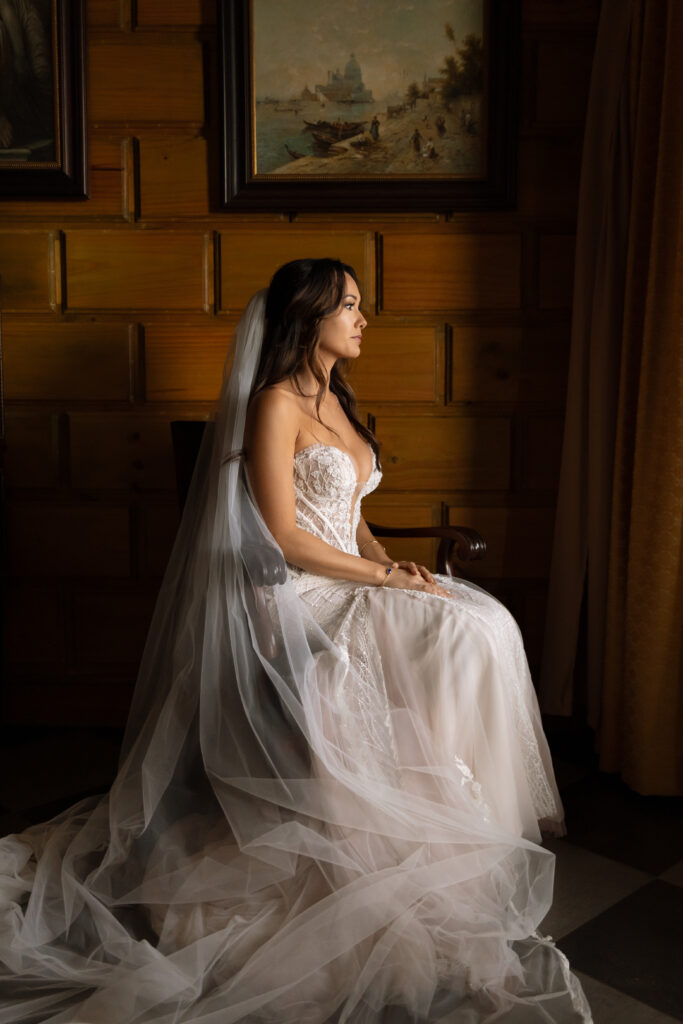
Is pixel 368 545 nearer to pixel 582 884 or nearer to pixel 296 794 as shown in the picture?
pixel 296 794

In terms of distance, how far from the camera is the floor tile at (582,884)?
6.45 feet

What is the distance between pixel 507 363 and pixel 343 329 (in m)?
0.94

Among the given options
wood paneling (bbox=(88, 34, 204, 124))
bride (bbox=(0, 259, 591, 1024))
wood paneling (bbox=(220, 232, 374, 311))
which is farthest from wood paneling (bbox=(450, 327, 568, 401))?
wood paneling (bbox=(88, 34, 204, 124))

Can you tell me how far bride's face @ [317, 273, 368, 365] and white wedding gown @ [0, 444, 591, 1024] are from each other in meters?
0.69

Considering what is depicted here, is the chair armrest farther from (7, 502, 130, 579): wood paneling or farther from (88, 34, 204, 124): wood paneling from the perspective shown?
(88, 34, 204, 124): wood paneling

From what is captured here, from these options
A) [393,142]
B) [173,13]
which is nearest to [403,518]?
[393,142]

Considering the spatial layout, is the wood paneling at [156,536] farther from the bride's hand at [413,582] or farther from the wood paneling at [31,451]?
the bride's hand at [413,582]

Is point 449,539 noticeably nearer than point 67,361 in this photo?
Yes

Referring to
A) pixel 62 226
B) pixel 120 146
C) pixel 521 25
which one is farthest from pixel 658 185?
pixel 62 226

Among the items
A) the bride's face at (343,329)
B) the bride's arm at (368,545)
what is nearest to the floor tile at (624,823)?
the bride's arm at (368,545)

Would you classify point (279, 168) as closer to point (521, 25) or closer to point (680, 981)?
point (521, 25)

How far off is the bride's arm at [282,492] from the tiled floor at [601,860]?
3.04 ft

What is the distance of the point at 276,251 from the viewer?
304 centimetres

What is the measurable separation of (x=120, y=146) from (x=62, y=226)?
0.35 metres
